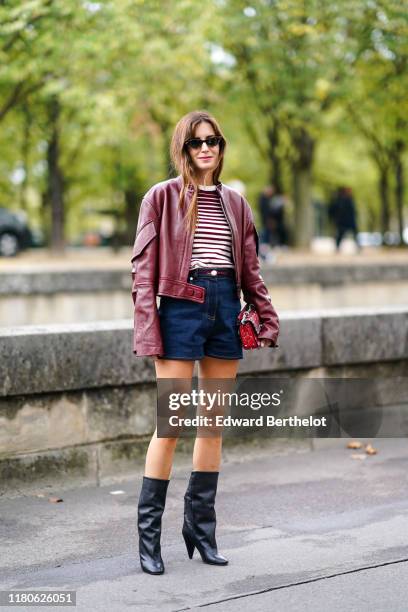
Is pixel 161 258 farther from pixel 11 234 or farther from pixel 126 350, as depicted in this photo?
pixel 11 234

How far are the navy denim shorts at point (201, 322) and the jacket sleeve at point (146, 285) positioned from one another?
0.07 meters

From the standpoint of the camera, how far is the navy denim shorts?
15.7ft

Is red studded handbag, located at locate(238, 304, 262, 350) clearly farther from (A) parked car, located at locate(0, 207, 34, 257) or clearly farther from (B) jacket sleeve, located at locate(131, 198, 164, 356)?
(A) parked car, located at locate(0, 207, 34, 257)

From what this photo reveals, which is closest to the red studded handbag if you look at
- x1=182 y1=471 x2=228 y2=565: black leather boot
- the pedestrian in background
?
x1=182 y1=471 x2=228 y2=565: black leather boot

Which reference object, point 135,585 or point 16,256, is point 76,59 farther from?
point 135,585

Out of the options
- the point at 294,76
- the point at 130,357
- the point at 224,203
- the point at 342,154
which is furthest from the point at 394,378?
the point at 342,154

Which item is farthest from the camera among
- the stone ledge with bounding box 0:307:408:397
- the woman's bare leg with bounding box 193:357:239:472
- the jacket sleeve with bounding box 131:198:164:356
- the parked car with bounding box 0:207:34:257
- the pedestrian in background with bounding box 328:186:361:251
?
the parked car with bounding box 0:207:34:257

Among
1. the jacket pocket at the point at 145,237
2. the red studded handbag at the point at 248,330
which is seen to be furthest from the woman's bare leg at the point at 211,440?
the jacket pocket at the point at 145,237

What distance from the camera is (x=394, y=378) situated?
7.98 m

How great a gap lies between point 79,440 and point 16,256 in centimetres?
2551

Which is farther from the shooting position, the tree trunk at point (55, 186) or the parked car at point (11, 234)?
the parked car at point (11, 234)

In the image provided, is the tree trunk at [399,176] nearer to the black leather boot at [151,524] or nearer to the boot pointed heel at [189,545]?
the boot pointed heel at [189,545]

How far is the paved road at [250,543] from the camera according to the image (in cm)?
452

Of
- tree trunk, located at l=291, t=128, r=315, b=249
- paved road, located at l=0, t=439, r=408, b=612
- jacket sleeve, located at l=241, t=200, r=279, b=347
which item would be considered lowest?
paved road, located at l=0, t=439, r=408, b=612
